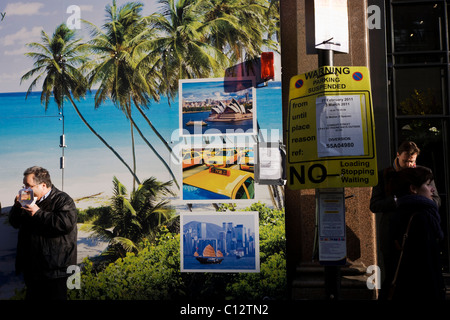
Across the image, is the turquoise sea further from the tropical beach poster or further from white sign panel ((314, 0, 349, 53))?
white sign panel ((314, 0, 349, 53))

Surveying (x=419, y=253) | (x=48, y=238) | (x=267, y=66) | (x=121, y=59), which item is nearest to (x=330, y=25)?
(x=267, y=66)

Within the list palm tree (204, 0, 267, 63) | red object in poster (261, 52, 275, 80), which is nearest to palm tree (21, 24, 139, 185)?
palm tree (204, 0, 267, 63)

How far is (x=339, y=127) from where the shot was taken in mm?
4402

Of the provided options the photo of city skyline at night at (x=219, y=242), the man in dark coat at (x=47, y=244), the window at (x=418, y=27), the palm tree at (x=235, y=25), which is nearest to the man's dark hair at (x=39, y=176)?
the man in dark coat at (x=47, y=244)

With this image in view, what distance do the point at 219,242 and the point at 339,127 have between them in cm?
250

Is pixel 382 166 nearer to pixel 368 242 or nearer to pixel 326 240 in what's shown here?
pixel 368 242

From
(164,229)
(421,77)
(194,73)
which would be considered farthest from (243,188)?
(421,77)

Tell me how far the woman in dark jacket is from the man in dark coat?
3.47m

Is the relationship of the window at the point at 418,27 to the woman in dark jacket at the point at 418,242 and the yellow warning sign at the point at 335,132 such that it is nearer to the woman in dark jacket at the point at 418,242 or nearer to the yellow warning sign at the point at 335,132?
the woman in dark jacket at the point at 418,242

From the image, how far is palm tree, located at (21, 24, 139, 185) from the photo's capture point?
6.79 m

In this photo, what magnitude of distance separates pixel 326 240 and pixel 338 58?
2.84m

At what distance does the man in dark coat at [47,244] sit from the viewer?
563cm

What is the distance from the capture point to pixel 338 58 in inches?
256
